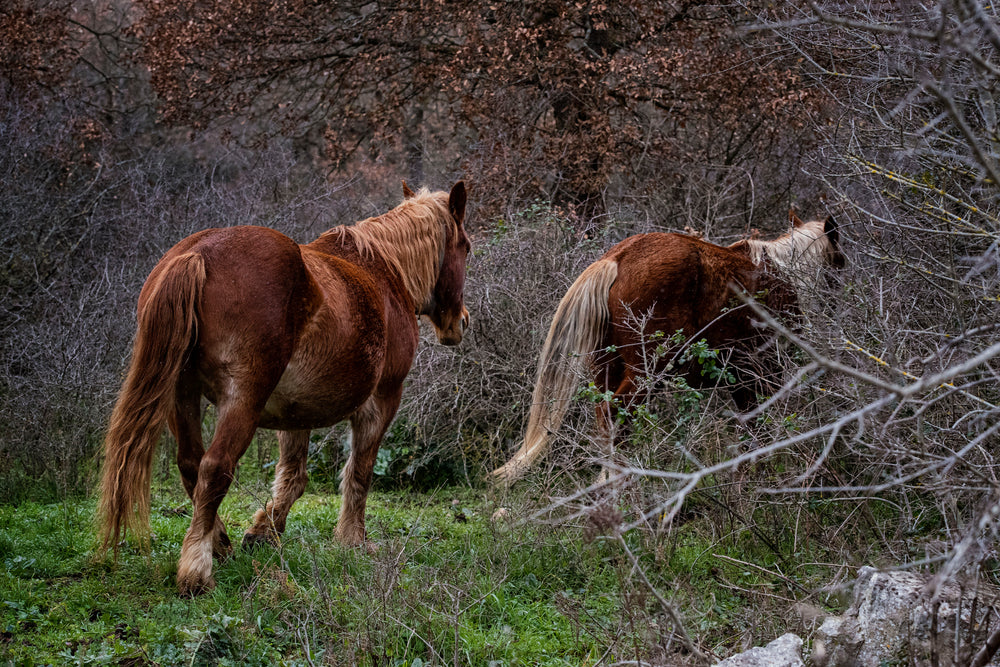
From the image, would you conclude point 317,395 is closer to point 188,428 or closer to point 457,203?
point 188,428

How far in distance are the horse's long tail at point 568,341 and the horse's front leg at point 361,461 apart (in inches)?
33.5

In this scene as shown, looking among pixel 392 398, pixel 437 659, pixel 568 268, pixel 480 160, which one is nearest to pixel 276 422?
pixel 392 398

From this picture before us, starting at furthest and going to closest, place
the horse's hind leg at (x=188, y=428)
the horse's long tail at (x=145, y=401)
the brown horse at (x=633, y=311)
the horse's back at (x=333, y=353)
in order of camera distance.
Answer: the brown horse at (x=633, y=311), the horse's back at (x=333, y=353), the horse's hind leg at (x=188, y=428), the horse's long tail at (x=145, y=401)

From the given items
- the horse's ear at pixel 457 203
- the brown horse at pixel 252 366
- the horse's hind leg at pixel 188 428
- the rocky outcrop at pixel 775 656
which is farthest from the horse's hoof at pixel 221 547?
the rocky outcrop at pixel 775 656

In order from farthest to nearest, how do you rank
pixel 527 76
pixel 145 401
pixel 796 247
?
pixel 527 76 → pixel 796 247 → pixel 145 401

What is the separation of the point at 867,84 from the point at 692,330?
8.13 ft

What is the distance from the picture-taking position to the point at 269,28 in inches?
470

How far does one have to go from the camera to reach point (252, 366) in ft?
13.6

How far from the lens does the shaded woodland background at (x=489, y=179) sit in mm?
4902

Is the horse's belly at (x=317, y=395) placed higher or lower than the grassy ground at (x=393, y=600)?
higher

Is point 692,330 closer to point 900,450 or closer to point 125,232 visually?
point 900,450

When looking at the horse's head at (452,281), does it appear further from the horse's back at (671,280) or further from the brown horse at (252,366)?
the horse's back at (671,280)

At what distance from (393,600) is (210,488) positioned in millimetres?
1097

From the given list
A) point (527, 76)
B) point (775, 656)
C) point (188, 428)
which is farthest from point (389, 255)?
point (527, 76)
